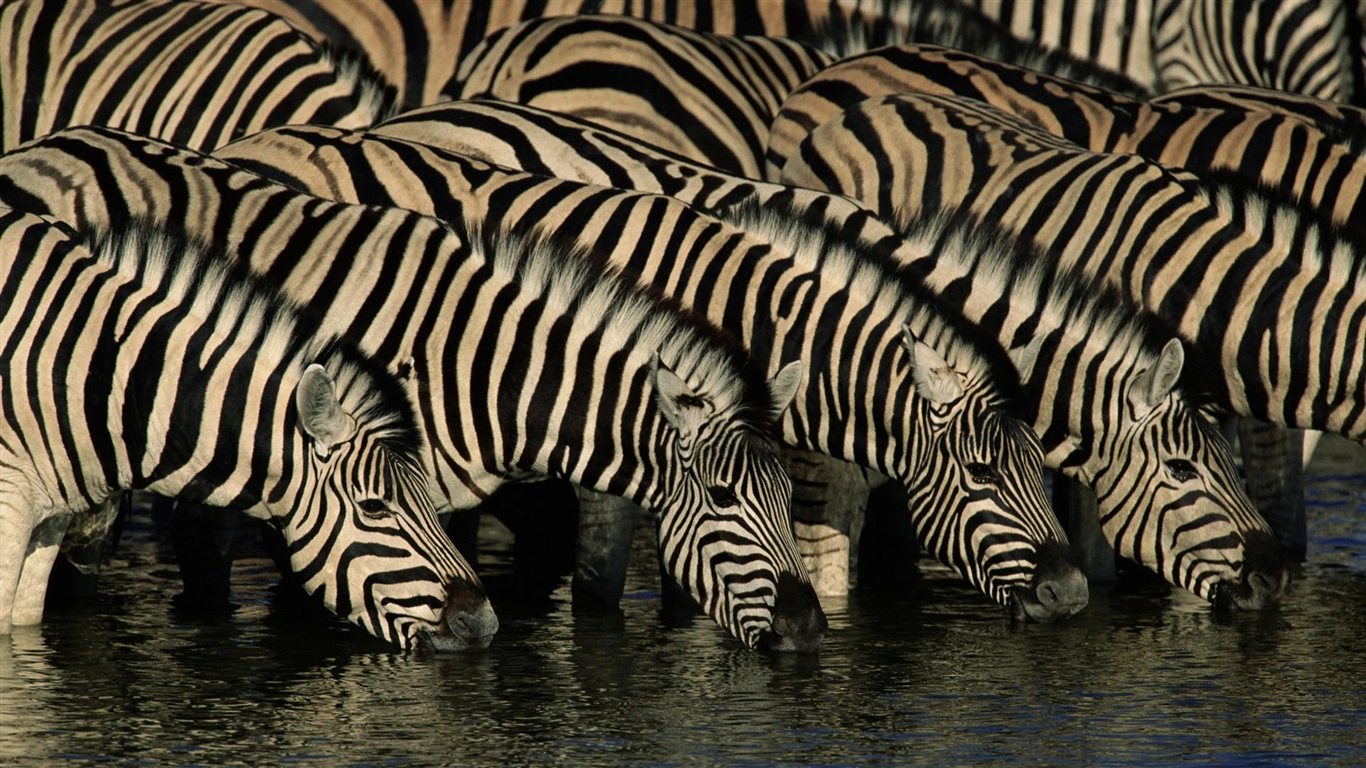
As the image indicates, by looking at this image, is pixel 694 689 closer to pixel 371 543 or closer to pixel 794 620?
pixel 794 620

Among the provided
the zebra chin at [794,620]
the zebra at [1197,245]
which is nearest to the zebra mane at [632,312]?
the zebra chin at [794,620]

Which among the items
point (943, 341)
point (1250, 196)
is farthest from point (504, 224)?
point (1250, 196)

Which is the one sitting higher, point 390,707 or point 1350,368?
point 1350,368

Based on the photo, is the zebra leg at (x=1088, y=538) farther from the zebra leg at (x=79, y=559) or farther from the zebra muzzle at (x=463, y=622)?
the zebra leg at (x=79, y=559)

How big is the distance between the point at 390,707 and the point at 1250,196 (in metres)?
5.49

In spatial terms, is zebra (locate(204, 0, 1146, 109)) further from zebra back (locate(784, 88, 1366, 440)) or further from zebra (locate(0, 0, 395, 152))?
zebra back (locate(784, 88, 1366, 440))

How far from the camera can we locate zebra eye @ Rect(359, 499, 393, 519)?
30.9 ft

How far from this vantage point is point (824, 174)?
12938 mm

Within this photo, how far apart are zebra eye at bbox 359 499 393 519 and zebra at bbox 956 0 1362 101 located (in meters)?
7.68

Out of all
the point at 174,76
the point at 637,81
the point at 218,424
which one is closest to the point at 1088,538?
the point at 637,81

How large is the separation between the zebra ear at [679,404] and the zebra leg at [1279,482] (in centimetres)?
406

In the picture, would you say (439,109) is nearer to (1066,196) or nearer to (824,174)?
(824,174)

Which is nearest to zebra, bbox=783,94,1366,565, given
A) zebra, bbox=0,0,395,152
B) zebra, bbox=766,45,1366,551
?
zebra, bbox=766,45,1366,551

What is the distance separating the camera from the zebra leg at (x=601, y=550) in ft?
36.2
